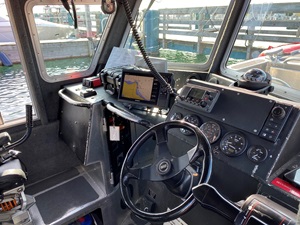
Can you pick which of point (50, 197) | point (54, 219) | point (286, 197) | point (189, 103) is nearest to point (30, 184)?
point (50, 197)

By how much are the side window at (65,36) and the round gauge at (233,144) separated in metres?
1.55

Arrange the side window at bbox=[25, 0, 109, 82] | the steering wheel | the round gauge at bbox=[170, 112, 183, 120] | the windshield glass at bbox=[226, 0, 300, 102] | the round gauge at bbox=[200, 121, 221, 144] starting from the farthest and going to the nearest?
the side window at bbox=[25, 0, 109, 82]
the windshield glass at bbox=[226, 0, 300, 102]
the round gauge at bbox=[170, 112, 183, 120]
the round gauge at bbox=[200, 121, 221, 144]
the steering wheel

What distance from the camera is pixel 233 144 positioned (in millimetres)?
1033

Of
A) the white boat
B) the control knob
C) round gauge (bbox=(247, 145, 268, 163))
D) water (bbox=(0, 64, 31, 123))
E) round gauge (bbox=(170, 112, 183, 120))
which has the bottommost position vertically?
water (bbox=(0, 64, 31, 123))

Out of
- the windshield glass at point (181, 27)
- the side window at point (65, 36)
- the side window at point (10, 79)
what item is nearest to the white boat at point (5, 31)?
the side window at point (10, 79)

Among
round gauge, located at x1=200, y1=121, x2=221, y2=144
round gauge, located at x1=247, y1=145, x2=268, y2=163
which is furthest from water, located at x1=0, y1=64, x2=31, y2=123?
round gauge, located at x1=247, y1=145, x2=268, y2=163

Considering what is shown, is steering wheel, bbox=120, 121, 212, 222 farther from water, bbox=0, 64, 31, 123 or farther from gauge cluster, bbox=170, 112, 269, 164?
water, bbox=0, 64, 31, 123

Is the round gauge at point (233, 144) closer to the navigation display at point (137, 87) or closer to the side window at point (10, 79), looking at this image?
the navigation display at point (137, 87)

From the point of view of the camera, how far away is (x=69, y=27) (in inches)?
86.6

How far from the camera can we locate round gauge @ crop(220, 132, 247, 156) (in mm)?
1004

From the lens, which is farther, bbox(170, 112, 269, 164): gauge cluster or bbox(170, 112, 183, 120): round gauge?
bbox(170, 112, 183, 120): round gauge

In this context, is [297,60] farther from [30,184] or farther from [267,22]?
[30,184]

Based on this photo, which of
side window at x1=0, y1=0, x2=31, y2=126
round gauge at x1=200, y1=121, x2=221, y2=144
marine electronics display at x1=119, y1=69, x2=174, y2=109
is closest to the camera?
round gauge at x1=200, y1=121, x2=221, y2=144

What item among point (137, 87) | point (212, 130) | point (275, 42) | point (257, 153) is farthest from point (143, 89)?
point (275, 42)
